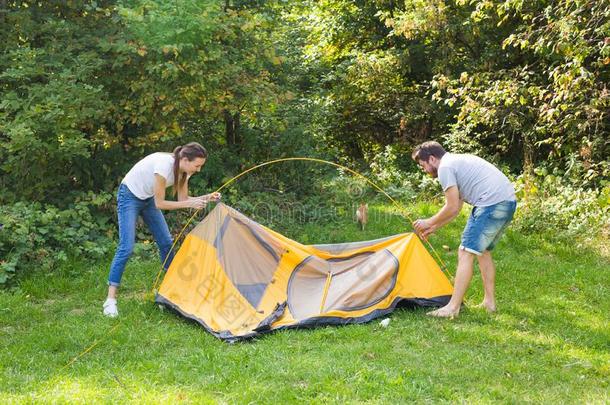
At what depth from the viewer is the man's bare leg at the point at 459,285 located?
4328 millimetres

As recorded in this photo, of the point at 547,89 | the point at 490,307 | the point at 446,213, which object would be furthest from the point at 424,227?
the point at 547,89

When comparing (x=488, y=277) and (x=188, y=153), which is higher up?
(x=188, y=153)

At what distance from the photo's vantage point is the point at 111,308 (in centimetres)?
463

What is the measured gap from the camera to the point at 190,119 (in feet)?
24.3

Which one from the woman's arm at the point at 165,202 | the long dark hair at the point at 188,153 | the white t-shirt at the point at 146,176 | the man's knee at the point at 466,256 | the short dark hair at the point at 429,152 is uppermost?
the short dark hair at the point at 429,152

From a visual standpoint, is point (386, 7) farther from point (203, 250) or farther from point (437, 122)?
point (203, 250)

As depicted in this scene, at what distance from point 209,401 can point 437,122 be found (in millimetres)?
7776

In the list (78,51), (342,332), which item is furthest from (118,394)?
(78,51)

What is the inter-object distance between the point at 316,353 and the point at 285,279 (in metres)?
0.90

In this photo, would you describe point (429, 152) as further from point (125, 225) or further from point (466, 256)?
point (125, 225)

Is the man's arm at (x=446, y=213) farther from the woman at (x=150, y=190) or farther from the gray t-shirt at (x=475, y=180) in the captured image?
the woman at (x=150, y=190)

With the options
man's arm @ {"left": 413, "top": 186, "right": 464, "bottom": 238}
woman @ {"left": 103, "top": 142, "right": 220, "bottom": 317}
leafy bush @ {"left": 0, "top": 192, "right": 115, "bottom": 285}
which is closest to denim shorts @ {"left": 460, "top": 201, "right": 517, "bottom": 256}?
man's arm @ {"left": 413, "top": 186, "right": 464, "bottom": 238}

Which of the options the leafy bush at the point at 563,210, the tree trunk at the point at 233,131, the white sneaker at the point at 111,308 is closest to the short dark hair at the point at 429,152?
the white sneaker at the point at 111,308

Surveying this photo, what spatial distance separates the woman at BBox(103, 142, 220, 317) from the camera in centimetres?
449
